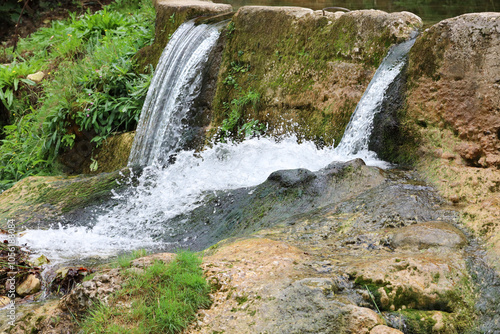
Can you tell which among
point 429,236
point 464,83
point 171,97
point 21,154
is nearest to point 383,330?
point 429,236

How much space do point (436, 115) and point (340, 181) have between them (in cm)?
110

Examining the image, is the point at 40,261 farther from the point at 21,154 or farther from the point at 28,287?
the point at 21,154

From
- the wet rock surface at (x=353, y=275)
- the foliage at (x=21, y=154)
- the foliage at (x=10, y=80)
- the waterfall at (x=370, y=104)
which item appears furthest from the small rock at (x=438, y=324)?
the foliage at (x=10, y=80)

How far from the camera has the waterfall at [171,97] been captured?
6.65 meters

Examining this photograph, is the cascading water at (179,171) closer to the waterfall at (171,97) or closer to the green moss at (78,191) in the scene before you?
the waterfall at (171,97)

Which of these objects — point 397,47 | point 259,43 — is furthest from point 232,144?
point 397,47

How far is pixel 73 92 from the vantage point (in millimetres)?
7910

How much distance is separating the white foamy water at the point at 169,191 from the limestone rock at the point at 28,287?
1.92 ft

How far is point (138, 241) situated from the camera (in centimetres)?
444

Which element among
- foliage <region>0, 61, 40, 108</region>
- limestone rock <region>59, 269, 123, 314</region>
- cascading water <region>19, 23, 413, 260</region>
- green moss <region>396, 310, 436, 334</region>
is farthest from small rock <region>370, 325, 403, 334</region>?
foliage <region>0, 61, 40, 108</region>

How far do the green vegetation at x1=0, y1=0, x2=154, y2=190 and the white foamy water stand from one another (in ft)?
6.35

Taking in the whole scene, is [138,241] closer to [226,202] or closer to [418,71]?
[226,202]

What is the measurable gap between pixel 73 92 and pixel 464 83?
605cm

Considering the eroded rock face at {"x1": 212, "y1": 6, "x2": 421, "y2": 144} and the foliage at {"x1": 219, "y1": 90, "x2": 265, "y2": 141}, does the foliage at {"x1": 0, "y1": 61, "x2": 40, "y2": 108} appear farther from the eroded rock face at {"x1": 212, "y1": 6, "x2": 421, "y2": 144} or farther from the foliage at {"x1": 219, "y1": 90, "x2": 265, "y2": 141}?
the foliage at {"x1": 219, "y1": 90, "x2": 265, "y2": 141}
